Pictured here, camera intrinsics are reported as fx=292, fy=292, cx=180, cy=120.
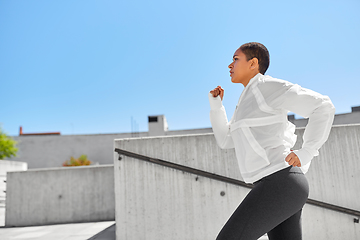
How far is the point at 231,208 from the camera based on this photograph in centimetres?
402

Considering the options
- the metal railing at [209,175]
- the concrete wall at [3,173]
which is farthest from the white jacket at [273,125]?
the concrete wall at [3,173]

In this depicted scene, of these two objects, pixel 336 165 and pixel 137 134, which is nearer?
pixel 336 165

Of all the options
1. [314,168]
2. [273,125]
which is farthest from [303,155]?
[314,168]

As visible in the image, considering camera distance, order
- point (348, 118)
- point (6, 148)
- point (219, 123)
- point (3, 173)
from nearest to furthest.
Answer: point (219, 123) < point (3, 173) < point (348, 118) < point (6, 148)

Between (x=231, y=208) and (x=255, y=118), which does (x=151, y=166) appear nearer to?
(x=231, y=208)

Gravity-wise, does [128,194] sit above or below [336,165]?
below

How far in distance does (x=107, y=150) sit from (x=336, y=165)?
93.2ft

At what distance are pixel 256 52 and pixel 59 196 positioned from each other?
8.35 meters

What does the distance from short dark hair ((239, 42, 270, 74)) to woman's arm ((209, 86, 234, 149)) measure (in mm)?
271

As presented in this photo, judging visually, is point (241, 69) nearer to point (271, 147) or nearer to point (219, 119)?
point (219, 119)

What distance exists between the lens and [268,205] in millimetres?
1197

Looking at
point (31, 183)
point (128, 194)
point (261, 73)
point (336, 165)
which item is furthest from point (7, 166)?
point (261, 73)

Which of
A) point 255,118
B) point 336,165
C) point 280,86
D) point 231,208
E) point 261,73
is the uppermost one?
point 261,73

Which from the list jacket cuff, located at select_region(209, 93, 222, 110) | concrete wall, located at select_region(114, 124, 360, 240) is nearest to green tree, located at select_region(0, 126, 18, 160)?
concrete wall, located at select_region(114, 124, 360, 240)
